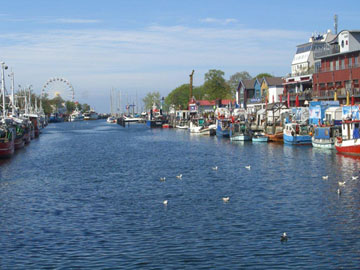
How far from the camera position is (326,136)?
78.8 metres

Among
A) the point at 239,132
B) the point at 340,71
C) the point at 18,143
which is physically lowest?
the point at 18,143

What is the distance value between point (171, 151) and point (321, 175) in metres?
38.3

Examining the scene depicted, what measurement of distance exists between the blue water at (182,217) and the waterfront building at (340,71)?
41.1 metres

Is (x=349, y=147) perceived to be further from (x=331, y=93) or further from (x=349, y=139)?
(x=331, y=93)

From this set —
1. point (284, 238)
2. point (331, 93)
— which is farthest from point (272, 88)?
point (284, 238)

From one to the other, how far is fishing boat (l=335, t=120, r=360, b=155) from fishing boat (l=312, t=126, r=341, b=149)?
4.30m

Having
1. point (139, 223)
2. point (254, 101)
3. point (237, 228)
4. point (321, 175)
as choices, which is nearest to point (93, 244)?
point (139, 223)

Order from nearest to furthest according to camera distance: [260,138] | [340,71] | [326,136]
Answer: [326,136] < [260,138] < [340,71]

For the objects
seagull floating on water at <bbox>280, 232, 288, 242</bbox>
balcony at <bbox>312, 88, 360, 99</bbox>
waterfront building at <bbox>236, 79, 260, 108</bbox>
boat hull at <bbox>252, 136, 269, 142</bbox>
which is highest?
waterfront building at <bbox>236, 79, 260, 108</bbox>

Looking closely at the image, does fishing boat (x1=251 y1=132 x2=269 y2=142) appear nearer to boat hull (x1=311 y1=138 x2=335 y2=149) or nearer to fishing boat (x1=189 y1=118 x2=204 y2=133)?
boat hull (x1=311 y1=138 x2=335 y2=149)

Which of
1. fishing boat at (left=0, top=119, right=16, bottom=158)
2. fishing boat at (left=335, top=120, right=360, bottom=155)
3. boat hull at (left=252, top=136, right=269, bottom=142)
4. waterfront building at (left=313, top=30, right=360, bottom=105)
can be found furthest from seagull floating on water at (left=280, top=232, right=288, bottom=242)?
waterfront building at (left=313, top=30, right=360, bottom=105)

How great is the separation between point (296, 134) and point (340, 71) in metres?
26.2

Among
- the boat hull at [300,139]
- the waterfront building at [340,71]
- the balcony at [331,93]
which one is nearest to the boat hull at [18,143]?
the boat hull at [300,139]

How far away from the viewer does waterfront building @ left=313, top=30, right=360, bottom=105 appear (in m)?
101
